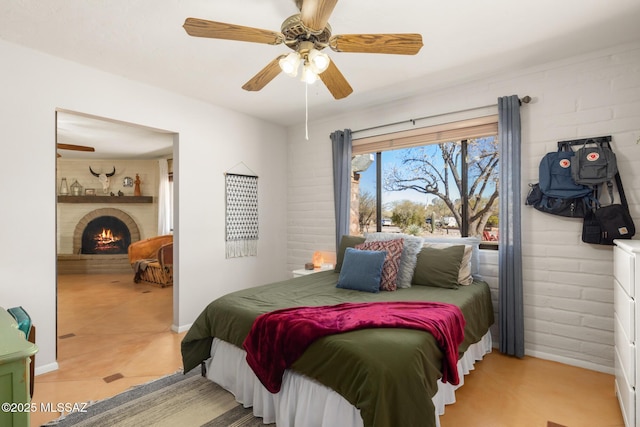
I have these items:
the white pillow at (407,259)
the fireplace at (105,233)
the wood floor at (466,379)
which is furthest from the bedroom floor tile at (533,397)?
the fireplace at (105,233)

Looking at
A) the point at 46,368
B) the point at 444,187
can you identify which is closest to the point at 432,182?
the point at 444,187

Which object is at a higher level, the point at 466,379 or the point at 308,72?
the point at 308,72

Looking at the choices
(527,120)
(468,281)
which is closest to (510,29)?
(527,120)

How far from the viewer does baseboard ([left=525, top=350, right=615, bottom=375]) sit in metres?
2.63

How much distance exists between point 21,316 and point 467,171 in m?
3.76

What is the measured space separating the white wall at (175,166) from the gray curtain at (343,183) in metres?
1.02

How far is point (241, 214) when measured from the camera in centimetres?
429

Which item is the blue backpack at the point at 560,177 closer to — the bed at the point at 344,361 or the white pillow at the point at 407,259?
the bed at the point at 344,361

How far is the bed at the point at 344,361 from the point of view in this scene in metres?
1.48

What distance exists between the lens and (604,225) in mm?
2543

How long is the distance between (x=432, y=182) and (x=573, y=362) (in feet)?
6.55

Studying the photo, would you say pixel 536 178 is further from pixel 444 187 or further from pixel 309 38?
pixel 309 38

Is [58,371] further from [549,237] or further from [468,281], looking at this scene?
[549,237]

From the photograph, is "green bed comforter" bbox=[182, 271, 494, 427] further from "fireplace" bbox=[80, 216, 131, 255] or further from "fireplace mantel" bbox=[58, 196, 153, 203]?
"fireplace" bbox=[80, 216, 131, 255]
